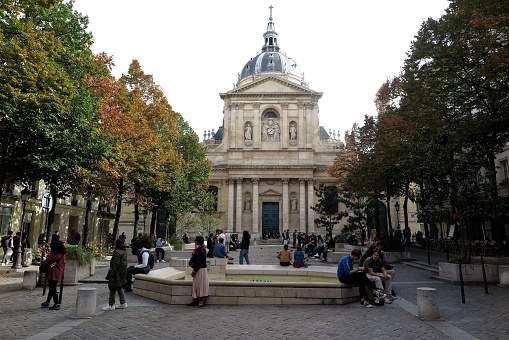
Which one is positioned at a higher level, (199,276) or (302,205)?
(302,205)

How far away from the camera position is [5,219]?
2550 cm

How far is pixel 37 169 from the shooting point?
596 inches

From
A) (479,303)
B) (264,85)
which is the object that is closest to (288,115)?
(264,85)

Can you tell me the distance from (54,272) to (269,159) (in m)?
42.6

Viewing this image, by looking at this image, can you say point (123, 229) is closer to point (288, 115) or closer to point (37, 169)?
point (288, 115)

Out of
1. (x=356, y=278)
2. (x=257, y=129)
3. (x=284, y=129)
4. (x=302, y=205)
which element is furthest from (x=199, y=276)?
(x=284, y=129)

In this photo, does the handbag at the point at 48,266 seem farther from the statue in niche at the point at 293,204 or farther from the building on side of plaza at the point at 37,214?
the statue in niche at the point at 293,204

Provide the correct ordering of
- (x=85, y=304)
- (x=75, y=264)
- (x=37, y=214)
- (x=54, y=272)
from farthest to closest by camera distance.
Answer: (x=37, y=214) < (x=75, y=264) < (x=54, y=272) < (x=85, y=304)

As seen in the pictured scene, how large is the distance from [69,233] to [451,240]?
31322 mm

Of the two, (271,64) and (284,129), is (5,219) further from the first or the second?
(271,64)

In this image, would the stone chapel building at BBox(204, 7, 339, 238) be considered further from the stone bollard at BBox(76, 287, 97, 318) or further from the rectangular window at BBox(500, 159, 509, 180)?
the stone bollard at BBox(76, 287, 97, 318)

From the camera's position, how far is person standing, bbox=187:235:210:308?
9570mm

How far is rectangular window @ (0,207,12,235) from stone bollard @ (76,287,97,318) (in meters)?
20.5

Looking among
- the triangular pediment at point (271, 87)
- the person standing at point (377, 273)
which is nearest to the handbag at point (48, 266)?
the person standing at point (377, 273)
